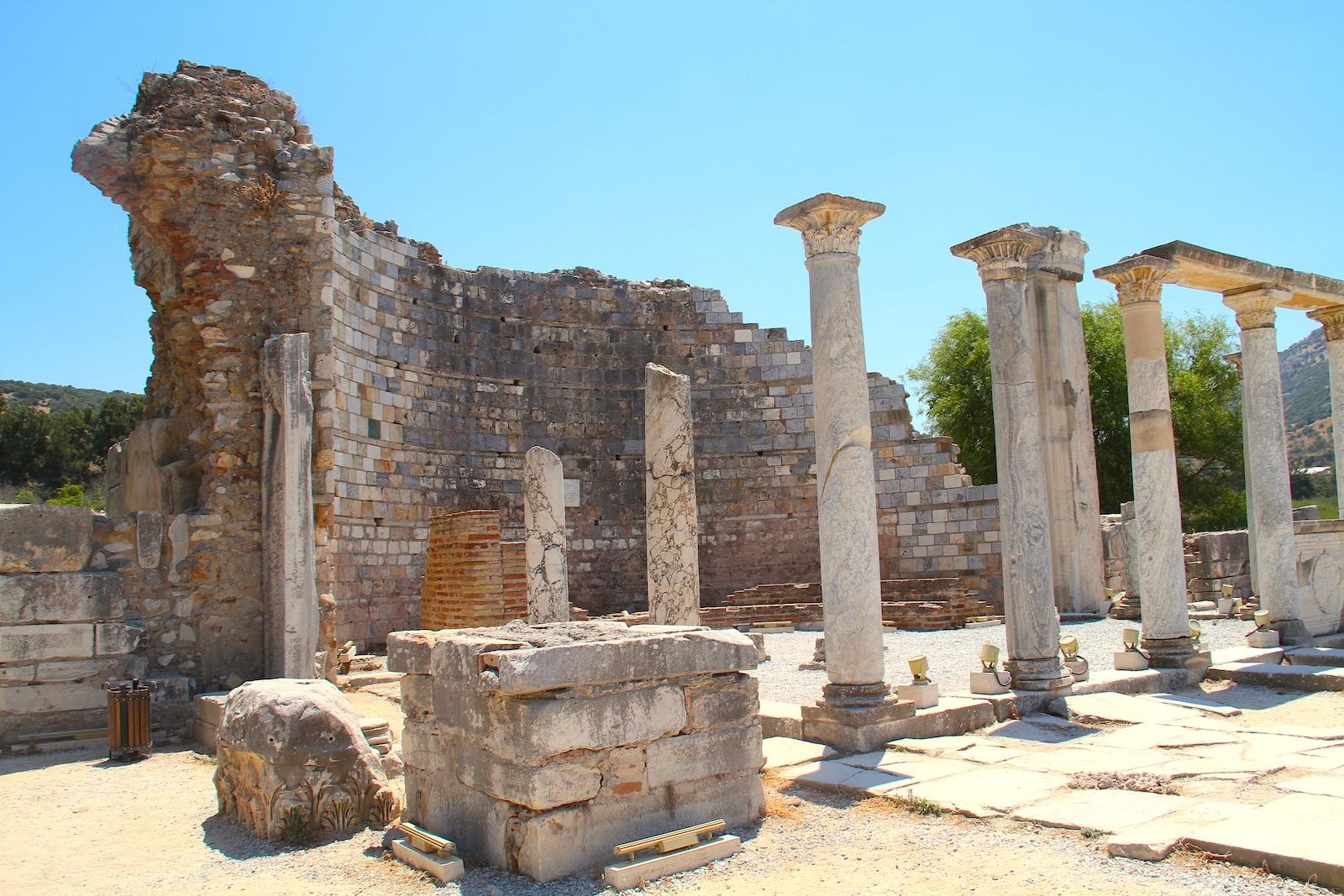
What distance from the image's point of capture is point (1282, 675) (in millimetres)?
9688

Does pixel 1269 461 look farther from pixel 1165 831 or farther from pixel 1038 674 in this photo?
pixel 1165 831

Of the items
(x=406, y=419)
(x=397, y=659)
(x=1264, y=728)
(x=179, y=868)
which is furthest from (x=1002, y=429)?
(x=406, y=419)

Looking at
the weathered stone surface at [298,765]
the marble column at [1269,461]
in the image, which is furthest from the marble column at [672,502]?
the marble column at [1269,461]

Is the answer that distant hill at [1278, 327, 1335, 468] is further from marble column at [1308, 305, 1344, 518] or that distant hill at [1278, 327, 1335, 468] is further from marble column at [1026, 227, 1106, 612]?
marble column at [1308, 305, 1344, 518]

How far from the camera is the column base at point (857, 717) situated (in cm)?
714

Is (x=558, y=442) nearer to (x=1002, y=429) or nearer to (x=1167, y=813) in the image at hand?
(x=1002, y=429)

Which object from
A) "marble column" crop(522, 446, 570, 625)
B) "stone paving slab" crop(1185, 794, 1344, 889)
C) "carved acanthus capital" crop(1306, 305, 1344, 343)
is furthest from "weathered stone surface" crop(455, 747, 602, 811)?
"carved acanthus capital" crop(1306, 305, 1344, 343)

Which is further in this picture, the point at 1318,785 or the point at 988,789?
the point at 988,789

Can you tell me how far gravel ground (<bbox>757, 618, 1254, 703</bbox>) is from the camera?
420 inches

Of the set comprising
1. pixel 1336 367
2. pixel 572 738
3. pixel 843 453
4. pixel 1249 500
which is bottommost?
pixel 572 738

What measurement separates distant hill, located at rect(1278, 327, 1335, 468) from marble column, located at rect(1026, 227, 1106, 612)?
1246 inches

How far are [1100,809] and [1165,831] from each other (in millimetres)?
541

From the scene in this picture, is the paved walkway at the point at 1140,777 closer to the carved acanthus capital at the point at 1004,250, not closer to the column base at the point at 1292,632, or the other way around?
the column base at the point at 1292,632

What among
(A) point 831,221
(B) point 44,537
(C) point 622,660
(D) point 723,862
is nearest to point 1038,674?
(A) point 831,221
